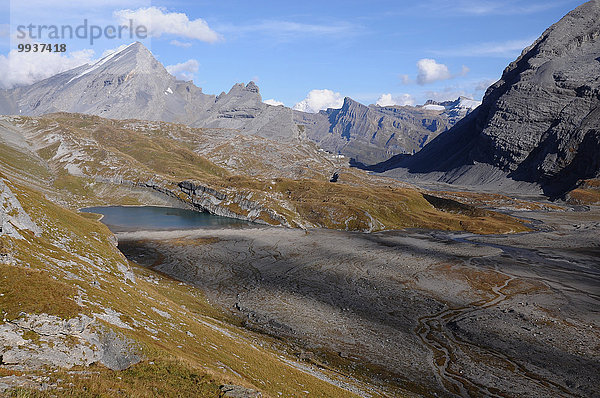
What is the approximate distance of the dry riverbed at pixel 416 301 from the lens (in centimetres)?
5022

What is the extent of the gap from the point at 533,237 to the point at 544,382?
137 meters

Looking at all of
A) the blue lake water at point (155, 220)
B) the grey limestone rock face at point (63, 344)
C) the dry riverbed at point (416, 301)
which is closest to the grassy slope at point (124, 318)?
the grey limestone rock face at point (63, 344)

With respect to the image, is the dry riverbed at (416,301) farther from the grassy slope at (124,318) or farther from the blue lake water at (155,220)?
the blue lake water at (155,220)

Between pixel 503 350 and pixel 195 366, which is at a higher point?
pixel 195 366

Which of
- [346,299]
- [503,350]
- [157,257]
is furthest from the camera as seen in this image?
[157,257]

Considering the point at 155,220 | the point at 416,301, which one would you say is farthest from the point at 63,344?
the point at 155,220

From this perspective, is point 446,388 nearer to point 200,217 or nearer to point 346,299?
point 346,299

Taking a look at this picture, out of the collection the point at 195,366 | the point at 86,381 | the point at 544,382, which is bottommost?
the point at 544,382

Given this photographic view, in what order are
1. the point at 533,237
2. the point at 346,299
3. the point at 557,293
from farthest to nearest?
1. the point at 533,237
2. the point at 557,293
3. the point at 346,299

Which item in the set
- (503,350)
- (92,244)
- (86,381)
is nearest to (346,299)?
(503,350)

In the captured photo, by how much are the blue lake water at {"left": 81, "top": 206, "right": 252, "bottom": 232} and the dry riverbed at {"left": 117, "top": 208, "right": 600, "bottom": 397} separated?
17.5m

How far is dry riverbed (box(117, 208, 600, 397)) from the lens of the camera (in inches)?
1977

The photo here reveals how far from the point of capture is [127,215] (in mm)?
180250

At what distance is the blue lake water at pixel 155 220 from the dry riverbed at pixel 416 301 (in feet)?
57.5
